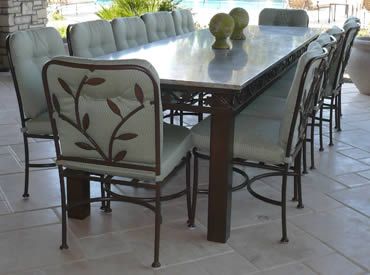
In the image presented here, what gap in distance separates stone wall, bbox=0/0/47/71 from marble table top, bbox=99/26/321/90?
2964 mm

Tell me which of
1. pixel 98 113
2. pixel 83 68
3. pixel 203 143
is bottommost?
pixel 203 143

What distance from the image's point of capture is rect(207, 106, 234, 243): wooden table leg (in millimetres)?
2453

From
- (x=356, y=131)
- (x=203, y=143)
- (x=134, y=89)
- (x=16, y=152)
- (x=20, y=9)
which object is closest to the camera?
(x=134, y=89)

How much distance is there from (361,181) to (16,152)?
2437 mm

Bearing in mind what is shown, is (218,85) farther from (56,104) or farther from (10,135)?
(10,135)

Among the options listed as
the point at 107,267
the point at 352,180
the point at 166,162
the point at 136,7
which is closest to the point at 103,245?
the point at 107,267

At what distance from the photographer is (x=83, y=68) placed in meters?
2.12

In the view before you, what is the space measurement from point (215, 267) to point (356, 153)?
204 centimetres

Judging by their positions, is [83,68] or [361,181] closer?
[83,68]

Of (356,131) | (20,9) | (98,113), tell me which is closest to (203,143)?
(98,113)

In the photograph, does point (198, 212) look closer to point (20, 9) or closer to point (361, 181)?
point (361, 181)

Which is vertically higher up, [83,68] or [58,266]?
[83,68]

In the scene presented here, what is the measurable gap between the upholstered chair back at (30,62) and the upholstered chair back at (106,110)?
1.85 feet

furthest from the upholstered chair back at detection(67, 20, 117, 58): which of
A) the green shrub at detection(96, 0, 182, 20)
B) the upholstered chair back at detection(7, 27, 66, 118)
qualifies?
the green shrub at detection(96, 0, 182, 20)
